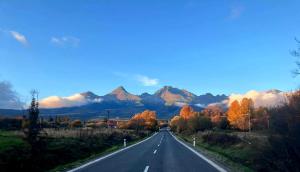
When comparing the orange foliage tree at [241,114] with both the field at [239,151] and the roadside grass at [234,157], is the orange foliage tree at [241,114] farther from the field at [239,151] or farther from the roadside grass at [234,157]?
the roadside grass at [234,157]

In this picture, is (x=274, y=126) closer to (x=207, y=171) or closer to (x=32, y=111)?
(x=207, y=171)

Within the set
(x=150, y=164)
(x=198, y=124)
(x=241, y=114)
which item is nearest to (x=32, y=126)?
(x=150, y=164)

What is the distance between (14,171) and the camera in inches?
824

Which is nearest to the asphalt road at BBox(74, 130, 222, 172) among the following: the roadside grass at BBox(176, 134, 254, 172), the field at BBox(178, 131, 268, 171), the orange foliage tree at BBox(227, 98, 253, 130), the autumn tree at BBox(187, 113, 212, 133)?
the roadside grass at BBox(176, 134, 254, 172)

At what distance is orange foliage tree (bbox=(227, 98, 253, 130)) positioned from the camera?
95.1 meters

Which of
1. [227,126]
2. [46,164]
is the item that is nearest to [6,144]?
[46,164]

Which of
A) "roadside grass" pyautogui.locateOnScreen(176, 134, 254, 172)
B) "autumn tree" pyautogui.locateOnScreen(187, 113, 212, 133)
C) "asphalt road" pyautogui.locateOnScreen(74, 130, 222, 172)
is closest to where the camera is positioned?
"asphalt road" pyautogui.locateOnScreen(74, 130, 222, 172)

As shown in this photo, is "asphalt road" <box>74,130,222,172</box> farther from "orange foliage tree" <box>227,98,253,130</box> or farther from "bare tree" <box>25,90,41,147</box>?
"orange foliage tree" <box>227,98,253,130</box>

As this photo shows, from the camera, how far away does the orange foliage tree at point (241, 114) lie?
95.1 metres

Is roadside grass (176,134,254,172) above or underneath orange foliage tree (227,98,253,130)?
underneath

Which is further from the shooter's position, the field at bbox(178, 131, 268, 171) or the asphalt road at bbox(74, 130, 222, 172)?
the field at bbox(178, 131, 268, 171)

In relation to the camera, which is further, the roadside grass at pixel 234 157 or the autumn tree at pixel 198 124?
the autumn tree at pixel 198 124

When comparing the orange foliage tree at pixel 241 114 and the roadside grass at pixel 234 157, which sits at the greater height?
the orange foliage tree at pixel 241 114

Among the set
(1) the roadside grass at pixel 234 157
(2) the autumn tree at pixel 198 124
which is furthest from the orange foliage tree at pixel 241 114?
(1) the roadside grass at pixel 234 157
